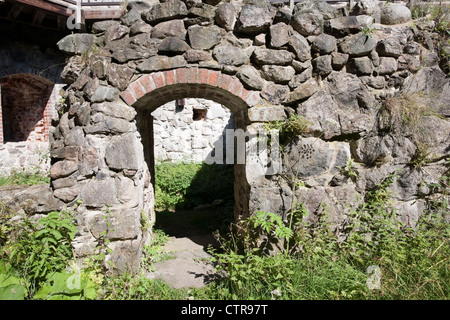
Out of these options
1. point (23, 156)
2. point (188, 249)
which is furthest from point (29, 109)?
point (188, 249)

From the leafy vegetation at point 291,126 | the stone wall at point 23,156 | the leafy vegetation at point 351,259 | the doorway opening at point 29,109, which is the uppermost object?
the doorway opening at point 29,109

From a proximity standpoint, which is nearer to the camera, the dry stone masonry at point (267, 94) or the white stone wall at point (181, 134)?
the dry stone masonry at point (267, 94)

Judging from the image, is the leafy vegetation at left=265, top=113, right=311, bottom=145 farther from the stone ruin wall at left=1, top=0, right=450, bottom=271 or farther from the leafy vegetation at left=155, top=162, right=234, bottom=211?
the leafy vegetation at left=155, top=162, right=234, bottom=211

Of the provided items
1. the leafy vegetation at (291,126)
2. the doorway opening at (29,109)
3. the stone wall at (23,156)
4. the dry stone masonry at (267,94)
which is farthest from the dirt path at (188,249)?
the doorway opening at (29,109)

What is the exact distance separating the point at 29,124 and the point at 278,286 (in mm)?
8114

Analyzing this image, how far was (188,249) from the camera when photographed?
4184 millimetres

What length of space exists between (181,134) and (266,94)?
21.1 ft

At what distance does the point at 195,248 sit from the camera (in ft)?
13.9

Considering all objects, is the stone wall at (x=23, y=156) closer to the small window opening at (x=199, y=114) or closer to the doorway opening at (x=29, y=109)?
the doorway opening at (x=29, y=109)

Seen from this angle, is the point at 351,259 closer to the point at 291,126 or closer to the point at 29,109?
the point at 291,126

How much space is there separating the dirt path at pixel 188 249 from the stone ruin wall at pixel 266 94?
526 millimetres

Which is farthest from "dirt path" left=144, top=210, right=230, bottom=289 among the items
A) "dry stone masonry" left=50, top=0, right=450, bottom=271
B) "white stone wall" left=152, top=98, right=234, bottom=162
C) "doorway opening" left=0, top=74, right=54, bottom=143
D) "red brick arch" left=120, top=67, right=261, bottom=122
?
"doorway opening" left=0, top=74, right=54, bottom=143

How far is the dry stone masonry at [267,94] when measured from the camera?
3.06m

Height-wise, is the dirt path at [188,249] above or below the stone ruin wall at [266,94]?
below
